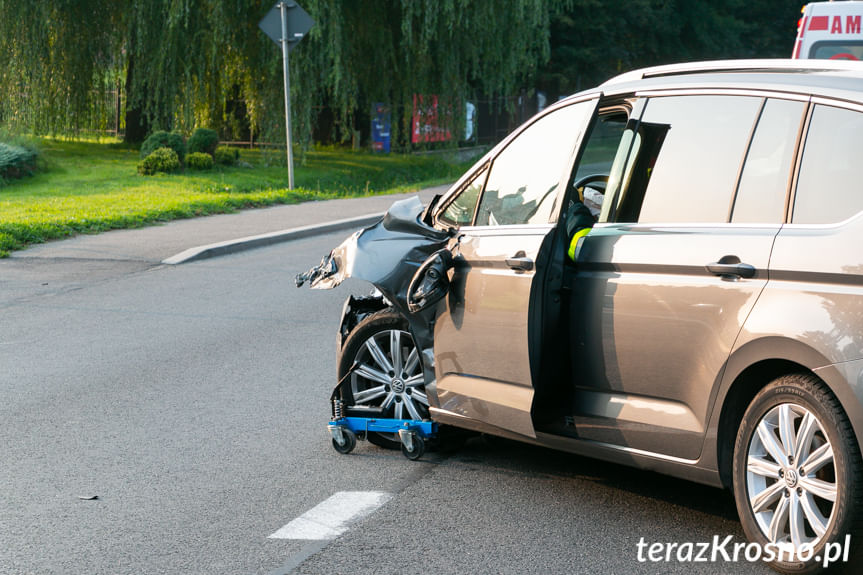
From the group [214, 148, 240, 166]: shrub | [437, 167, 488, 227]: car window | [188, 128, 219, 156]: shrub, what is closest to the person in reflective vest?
[437, 167, 488, 227]: car window

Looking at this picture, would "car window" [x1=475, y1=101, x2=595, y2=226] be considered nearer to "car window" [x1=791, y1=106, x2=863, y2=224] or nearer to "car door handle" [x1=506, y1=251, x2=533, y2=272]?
"car door handle" [x1=506, y1=251, x2=533, y2=272]

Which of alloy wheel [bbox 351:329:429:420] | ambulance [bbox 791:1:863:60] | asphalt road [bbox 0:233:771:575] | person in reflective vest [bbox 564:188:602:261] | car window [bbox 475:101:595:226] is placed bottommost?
asphalt road [bbox 0:233:771:575]

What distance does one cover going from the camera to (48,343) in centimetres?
927

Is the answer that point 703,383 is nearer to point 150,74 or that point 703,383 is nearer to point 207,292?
point 207,292

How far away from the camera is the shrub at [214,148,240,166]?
25.2 meters

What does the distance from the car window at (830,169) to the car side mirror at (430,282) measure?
182cm

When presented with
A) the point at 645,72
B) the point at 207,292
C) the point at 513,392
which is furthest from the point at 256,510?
the point at 207,292

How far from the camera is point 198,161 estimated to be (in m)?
23.9

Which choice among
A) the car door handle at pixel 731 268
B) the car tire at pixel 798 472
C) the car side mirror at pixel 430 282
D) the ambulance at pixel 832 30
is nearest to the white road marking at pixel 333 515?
the car side mirror at pixel 430 282

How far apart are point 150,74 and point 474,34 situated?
735 cm

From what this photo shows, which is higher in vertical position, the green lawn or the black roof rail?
the black roof rail

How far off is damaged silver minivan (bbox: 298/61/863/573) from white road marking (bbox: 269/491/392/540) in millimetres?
620

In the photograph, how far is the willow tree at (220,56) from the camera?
927 inches

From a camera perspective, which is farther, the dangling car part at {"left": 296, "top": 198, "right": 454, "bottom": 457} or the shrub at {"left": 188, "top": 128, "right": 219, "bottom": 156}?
the shrub at {"left": 188, "top": 128, "right": 219, "bottom": 156}
